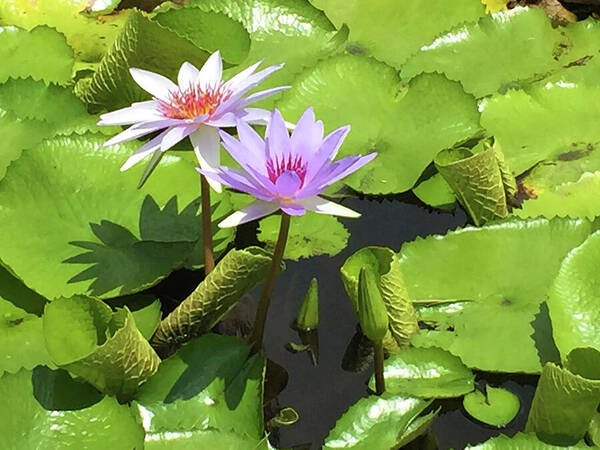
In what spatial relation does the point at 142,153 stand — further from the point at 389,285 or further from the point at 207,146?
the point at 389,285

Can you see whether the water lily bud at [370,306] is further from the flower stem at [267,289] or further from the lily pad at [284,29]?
the lily pad at [284,29]

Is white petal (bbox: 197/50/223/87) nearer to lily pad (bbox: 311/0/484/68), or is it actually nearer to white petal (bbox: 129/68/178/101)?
white petal (bbox: 129/68/178/101)

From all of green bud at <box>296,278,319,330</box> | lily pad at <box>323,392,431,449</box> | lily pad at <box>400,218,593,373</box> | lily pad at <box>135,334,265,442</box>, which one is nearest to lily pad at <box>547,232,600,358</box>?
lily pad at <box>400,218,593,373</box>

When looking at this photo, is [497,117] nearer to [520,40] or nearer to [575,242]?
[520,40]

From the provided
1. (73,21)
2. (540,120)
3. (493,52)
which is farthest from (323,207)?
(73,21)

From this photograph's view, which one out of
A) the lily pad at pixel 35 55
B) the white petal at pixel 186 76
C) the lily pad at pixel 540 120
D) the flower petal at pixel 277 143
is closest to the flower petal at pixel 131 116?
the white petal at pixel 186 76
